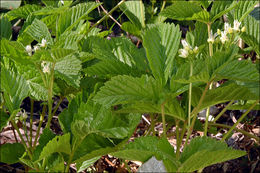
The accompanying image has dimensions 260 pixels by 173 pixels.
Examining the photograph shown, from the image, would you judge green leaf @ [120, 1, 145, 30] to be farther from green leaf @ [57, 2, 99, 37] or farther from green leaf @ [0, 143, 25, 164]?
green leaf @ [0, 143, 25, 164]

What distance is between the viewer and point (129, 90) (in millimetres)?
896

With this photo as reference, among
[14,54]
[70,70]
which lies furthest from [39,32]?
[70,70]

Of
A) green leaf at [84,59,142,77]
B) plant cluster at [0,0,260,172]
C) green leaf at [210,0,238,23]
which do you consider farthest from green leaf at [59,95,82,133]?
green leaf at [210,0,238,23]

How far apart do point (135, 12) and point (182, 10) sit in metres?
0.54

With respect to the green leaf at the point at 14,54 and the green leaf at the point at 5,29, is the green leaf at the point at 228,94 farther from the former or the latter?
the green leaf at the point at 5,29

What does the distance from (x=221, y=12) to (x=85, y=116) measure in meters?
0.52

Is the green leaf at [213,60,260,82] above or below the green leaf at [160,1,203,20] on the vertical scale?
below

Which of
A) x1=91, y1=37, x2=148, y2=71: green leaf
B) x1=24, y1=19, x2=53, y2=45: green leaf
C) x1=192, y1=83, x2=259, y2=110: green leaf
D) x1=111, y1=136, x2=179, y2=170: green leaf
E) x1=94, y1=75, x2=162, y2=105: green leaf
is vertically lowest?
x1=111, y1=136, x2=179, y2=170: green leaf

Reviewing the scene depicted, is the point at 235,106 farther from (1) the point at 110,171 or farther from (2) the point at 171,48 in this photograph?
(1) the point at 110,171

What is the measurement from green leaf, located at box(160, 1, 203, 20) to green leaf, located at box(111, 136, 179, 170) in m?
0.45

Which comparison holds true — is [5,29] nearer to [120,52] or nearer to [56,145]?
[120,52]

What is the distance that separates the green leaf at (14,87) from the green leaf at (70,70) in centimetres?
11

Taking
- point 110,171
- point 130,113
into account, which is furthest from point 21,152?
point 110,171

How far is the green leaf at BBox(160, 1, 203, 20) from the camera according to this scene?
1.15 metres
